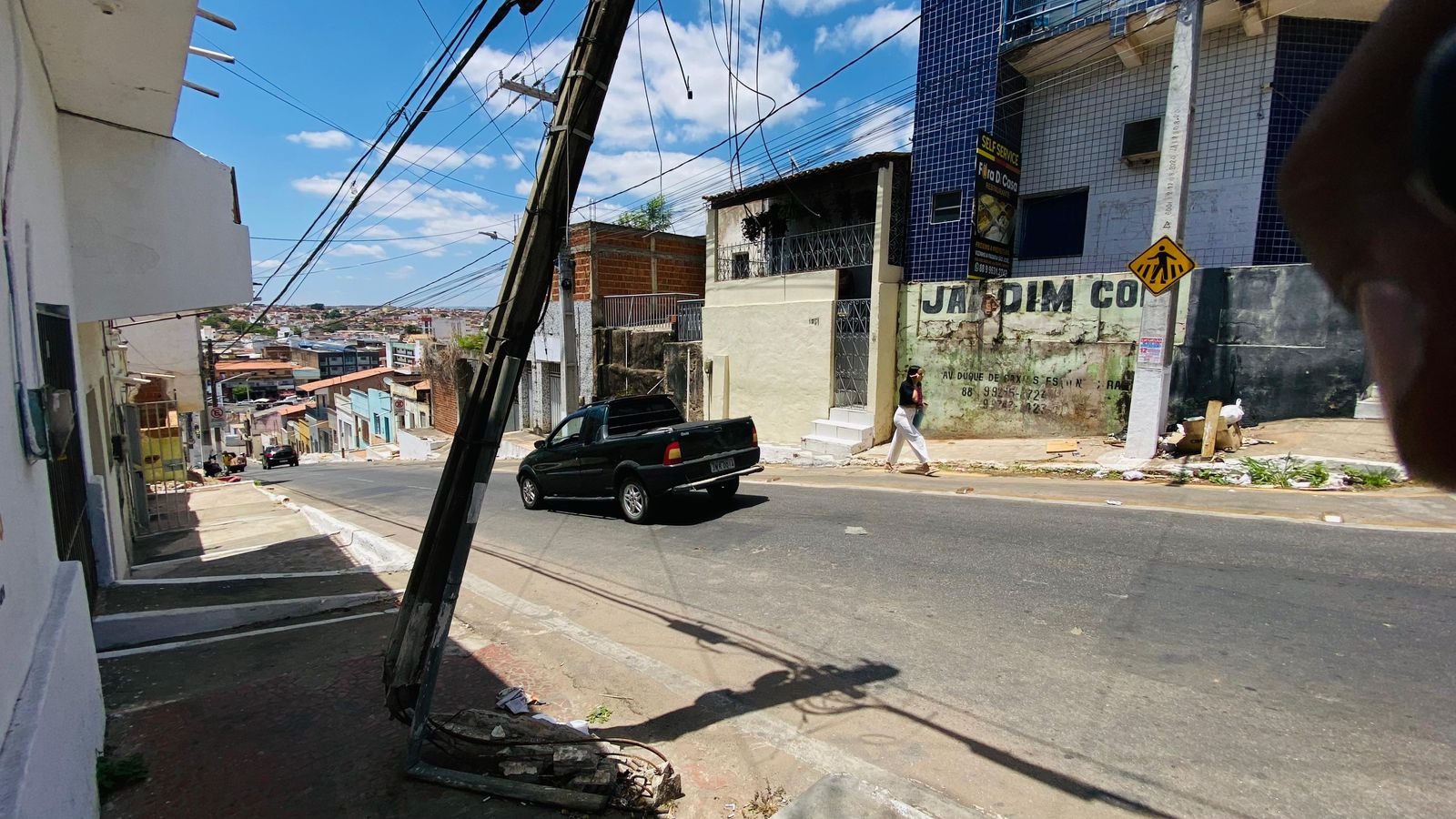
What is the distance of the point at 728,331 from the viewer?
58.4ft

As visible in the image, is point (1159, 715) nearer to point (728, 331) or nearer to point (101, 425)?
point (101, 425)

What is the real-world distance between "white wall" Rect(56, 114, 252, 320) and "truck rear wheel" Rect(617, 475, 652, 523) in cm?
517

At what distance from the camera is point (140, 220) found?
6.48 metres

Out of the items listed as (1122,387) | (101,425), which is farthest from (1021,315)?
(101,425)

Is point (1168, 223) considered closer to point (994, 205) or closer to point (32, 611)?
point (994, 205)

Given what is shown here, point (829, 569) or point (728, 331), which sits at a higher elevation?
point (728, 331)

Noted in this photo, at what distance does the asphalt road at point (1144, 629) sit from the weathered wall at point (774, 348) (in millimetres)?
7881

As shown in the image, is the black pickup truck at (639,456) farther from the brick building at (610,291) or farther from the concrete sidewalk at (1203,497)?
the brick building at (610,291)

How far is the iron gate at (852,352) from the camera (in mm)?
14734

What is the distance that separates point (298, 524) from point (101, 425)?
2921 mm

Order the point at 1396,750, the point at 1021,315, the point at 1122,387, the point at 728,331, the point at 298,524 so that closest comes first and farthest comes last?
the point at 1396,750 < the point at 298,524 < the point at 1122,387 < the point at 1021,315 < the point at 728,331

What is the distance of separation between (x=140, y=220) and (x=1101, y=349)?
13214 millimetres

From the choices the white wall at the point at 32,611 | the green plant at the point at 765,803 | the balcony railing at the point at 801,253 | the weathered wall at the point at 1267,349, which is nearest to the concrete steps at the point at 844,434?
the balcony railing at the point at 801,253

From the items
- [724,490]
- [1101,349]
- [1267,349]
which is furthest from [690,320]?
[1267,349]
